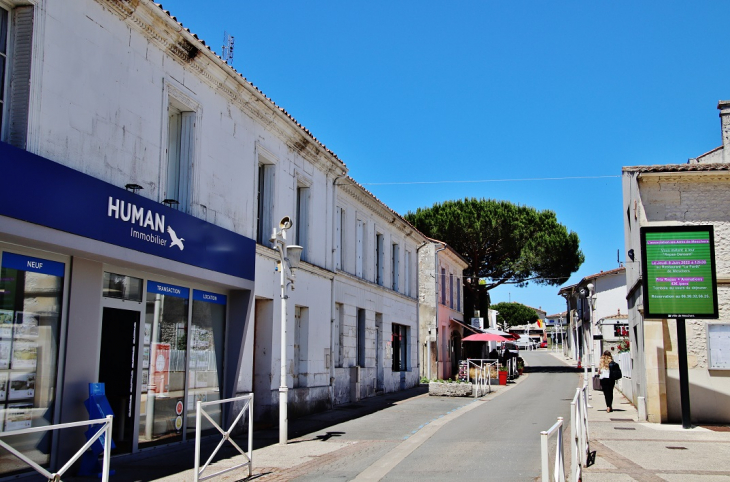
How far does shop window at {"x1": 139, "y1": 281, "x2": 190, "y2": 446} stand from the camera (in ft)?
34.4

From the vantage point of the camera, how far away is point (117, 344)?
10070 millimetres

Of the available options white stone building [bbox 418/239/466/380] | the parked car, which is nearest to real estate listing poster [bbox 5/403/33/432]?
white stone building [bbox 418/239/466/380]

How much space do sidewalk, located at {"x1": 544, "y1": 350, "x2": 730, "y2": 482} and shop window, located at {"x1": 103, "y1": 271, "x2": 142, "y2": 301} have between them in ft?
22.1

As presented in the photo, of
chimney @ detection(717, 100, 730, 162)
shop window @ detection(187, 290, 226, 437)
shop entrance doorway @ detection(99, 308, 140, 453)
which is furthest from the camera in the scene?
chimney @ detection(717, 100, 730, 162)

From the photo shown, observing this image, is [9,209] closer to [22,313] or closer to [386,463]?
[22,313]

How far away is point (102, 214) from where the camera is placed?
878cm

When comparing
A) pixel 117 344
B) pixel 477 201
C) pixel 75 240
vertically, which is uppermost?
pixel 477 201

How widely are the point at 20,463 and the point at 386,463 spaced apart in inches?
183

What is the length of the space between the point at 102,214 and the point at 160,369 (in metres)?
3.13

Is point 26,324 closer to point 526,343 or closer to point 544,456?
point 544,456

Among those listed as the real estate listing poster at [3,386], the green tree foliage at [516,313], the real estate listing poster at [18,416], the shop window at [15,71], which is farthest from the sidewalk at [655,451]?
the green tree foliage at [516,313]

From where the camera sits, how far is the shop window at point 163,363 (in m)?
10.5

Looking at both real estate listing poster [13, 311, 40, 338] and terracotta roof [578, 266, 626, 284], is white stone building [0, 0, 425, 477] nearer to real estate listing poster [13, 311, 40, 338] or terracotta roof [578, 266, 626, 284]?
real estate listing poster [13, 311, 40, 338]

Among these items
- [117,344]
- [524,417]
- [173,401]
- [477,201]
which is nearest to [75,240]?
[117,344]
